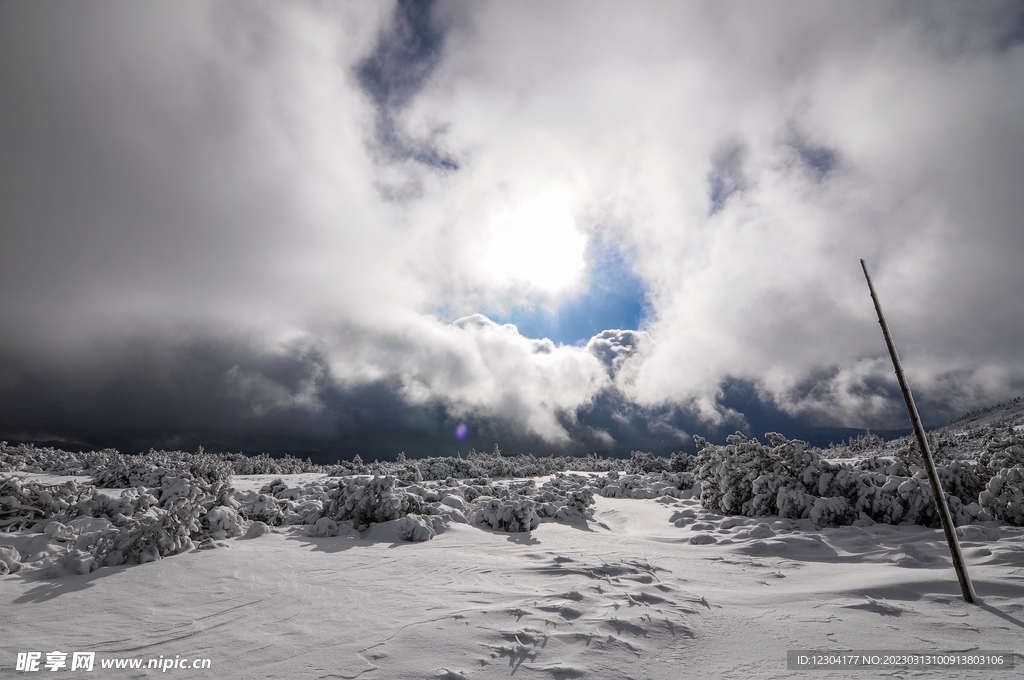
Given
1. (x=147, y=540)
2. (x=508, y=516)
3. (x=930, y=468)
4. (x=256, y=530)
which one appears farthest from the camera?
(x=508, y=516)

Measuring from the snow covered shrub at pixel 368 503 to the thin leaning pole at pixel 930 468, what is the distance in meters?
8.20

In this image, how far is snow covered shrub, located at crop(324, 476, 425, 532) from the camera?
8.48m

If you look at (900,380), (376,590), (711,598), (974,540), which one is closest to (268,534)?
(376,590)

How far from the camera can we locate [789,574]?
542cm

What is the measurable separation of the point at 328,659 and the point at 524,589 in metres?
2.30

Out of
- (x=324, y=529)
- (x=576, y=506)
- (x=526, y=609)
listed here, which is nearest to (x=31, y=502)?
(x=324, y=529)

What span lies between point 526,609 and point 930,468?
4.07 meters

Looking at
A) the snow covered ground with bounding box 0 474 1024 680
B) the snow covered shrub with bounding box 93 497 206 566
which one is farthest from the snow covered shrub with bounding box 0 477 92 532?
the snow covered shrub with bounding box 93 497 206 566

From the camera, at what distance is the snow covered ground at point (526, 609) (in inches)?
127

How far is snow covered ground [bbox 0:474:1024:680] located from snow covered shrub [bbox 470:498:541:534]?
1997 millimetres

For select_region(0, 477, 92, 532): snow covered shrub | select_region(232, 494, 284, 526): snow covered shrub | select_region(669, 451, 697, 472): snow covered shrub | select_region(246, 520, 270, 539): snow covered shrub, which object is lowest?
select_region(669, 451, 697, 472): snow covered shrub

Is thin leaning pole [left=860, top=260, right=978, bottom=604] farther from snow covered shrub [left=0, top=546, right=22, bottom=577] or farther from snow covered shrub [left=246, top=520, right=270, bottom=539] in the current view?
snow covered shrub [left=0, top=546, right=22, bottom=577]

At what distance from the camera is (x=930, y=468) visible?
3738 millimetres

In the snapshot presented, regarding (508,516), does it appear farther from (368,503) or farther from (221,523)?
(221,523)
